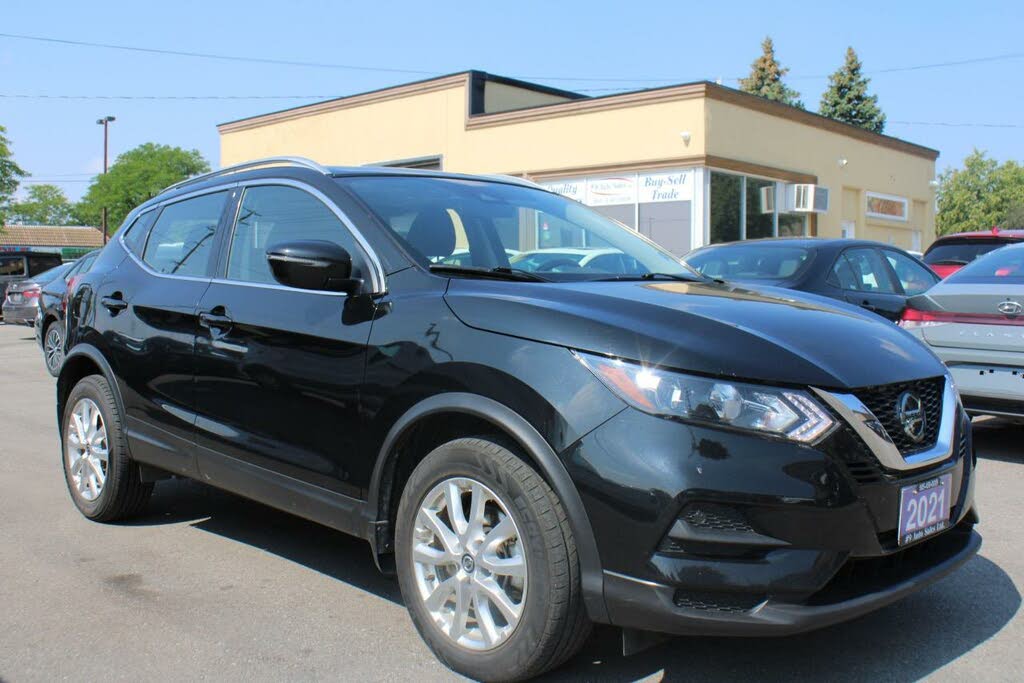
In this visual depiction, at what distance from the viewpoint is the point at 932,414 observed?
3.21m

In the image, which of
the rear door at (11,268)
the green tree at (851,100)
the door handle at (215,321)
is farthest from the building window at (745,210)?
the green tree at (851,100)

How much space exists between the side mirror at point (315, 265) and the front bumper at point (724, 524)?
126 centimetres

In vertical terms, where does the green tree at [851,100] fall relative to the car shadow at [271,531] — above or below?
above

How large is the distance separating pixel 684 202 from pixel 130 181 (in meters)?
58.7

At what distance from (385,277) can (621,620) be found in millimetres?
1511

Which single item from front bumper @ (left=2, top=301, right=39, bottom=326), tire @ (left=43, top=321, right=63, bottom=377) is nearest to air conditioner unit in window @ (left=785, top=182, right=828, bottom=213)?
front bumper @ (left=2, top=301, right=39, bottom=326)

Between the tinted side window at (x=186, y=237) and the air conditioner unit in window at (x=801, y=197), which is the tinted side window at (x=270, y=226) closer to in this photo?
the tinted side window at (x=186, y=237)

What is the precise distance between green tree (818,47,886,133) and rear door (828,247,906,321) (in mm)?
54823

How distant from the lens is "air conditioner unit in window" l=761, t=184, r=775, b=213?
2423cm

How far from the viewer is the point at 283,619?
3785 millimetres

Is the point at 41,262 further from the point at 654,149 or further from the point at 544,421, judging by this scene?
the point at 544,421

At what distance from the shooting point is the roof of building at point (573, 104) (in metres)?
22.1

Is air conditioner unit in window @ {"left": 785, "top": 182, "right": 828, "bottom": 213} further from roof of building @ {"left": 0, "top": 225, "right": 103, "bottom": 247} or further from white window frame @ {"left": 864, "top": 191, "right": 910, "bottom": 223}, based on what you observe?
roof of building @ {"left": 0, "top": 225, "right": 103, "bottom": 247}

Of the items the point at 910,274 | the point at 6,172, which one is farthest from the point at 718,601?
the point at 6,172
